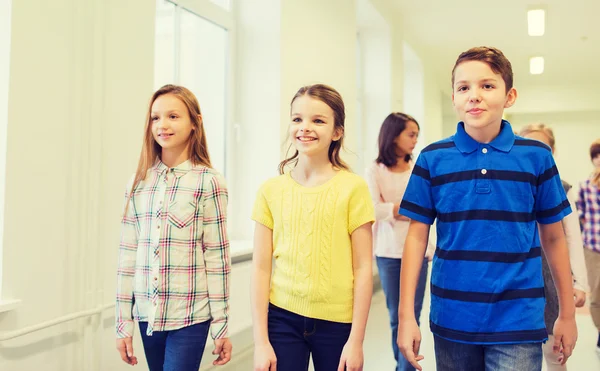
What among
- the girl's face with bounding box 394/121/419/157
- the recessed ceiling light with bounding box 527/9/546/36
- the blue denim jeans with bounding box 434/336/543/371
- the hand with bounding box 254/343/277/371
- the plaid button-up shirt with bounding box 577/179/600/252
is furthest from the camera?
the recessed ceiling light with bounding box 527/9/546/36

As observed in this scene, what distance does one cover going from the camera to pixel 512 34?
23.3 ft

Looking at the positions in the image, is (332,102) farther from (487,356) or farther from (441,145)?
(487,356)

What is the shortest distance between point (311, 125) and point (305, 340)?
557 mm

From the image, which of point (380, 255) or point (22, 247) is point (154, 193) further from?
point (380, 255)

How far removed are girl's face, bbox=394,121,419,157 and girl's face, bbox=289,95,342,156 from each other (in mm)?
1244

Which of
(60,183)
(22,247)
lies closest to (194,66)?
(60,183)

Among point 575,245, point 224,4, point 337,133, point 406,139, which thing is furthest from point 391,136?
point 224,4

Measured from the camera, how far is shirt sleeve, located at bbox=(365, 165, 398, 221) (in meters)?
2.53

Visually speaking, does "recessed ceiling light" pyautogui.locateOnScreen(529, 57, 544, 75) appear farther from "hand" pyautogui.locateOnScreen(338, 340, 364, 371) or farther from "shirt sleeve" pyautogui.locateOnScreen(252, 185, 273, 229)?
"hand" pyautogui.locateOnScreen(338, 340, 364, 371)

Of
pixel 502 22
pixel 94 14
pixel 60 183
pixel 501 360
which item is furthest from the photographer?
pixel 502 22

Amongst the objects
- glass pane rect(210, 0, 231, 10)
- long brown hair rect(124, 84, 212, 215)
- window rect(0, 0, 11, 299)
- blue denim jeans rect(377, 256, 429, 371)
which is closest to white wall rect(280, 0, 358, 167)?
glass pane rect(210, 0, 231, 10)

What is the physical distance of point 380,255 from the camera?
8.41ft

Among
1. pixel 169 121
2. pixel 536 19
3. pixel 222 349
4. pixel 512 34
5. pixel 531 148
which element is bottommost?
pixel 222 349

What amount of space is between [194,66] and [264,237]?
6.84ft
